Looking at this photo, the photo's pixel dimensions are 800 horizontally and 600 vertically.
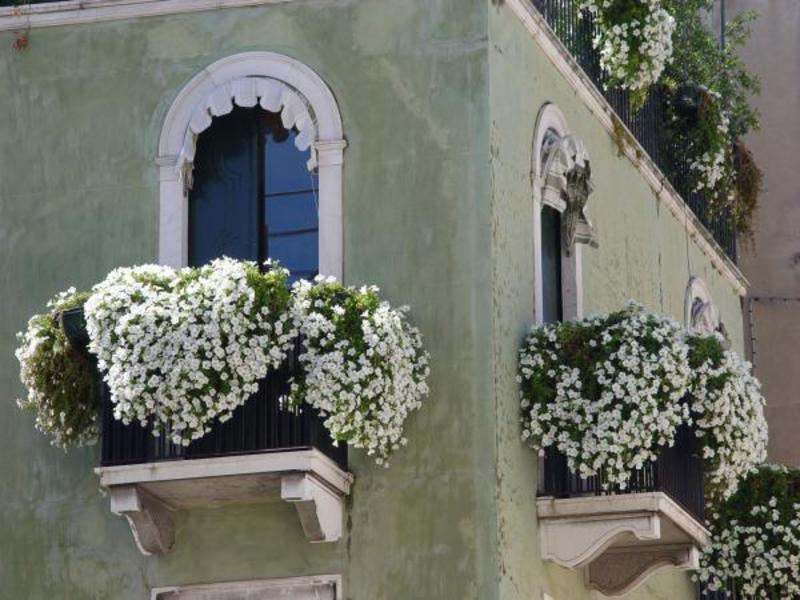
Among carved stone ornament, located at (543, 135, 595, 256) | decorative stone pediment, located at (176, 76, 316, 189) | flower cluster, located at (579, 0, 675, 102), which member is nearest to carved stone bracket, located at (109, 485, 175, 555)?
decorative stone pediment, located at (176, 76, 316, 189)

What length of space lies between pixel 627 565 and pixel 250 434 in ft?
10.8

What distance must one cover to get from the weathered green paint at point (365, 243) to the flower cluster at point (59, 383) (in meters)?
0.60

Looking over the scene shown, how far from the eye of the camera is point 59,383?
1698 cm

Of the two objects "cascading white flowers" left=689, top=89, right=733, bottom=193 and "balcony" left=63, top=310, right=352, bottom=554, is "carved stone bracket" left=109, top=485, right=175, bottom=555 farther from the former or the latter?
"cascading white flowers" left=689, top=89, right=733, bottom=193

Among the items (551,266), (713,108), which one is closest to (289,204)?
(551,266)

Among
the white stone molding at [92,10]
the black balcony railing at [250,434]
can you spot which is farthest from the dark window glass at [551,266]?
the black balcony railing at [250,434]

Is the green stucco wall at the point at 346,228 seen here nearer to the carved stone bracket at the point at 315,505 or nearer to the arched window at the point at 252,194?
the carved stone bracket at the point at 315,505

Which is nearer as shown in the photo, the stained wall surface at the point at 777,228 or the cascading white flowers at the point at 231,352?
the cascading white flowers at the point at 231,352

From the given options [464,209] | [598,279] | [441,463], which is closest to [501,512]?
[441,463]

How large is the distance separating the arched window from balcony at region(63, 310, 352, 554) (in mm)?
1369

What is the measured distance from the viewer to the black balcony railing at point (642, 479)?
17.5 metres

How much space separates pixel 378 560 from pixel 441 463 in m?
0.72

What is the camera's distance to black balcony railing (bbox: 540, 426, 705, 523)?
1747 cm

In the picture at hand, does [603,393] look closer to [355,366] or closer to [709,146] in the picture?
[355,366]
